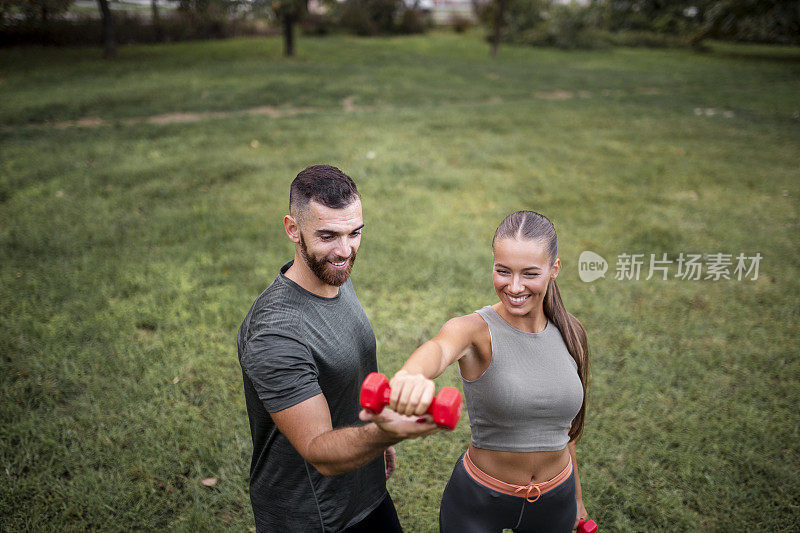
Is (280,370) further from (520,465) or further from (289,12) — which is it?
(289,12)

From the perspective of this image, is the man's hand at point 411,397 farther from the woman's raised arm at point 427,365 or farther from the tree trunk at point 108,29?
the tree trunk at point 108,29

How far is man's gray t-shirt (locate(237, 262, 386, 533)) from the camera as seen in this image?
195 cm

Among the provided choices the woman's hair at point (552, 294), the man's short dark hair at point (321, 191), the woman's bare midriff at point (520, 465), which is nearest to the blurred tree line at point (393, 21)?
the woman's hair at point (552, 294)

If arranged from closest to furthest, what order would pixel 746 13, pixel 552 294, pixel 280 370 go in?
1. pixel 280 370
2. pixel 552 294
3. pixel 746 13

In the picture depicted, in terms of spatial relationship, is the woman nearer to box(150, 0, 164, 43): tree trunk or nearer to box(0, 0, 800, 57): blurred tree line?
box(0, 0, 800, 57): blurred tree line

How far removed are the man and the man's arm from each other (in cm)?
4

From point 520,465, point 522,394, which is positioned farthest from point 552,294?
point 520,465

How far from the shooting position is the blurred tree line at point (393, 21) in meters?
19.0

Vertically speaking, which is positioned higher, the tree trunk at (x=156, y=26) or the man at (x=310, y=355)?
the tree trunk at (x=156, y=26)

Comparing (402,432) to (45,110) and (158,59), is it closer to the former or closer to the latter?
(45,110)

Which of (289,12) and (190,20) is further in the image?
(190,20)

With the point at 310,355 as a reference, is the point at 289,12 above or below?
above

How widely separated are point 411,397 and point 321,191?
3.47 ft

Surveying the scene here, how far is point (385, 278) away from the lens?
6.38 m
